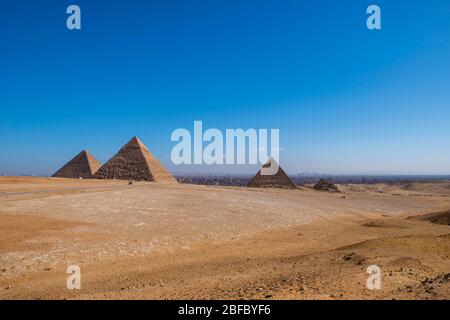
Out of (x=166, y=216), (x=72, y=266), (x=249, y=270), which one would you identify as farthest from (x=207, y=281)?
(x=166, y=216)

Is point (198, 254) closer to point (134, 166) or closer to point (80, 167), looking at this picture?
point (134, 166)

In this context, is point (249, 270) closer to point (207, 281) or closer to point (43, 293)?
point (207, 281)

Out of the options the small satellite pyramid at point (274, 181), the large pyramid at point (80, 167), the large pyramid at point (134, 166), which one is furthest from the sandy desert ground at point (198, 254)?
the large pyramid at point (80, 167)

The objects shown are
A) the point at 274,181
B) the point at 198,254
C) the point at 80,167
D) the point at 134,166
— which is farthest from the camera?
the point at 80,167

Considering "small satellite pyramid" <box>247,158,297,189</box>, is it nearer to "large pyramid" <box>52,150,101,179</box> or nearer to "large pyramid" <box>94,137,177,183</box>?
"large pyramid" <box>94,137,177,183</box>

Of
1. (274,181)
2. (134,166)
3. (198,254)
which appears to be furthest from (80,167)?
(198,254)

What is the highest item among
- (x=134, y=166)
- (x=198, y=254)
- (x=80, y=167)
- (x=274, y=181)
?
(x=134, y=166)
